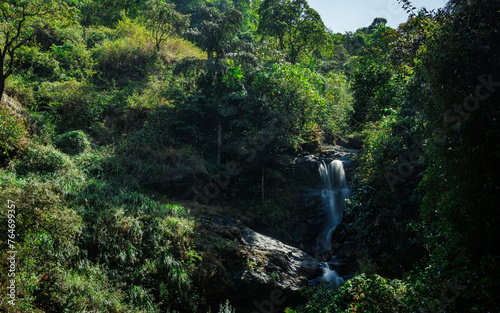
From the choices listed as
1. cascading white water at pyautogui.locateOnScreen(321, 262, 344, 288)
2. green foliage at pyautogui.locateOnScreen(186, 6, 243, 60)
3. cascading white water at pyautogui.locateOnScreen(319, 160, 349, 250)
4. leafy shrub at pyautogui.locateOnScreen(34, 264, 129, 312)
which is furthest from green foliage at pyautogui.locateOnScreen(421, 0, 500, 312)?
green foliage at pyautogui.locateOnScreen(186, 6, 243, 60)

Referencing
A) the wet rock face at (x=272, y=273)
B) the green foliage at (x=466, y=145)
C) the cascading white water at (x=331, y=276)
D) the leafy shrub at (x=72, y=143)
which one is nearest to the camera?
the green foliage at (x=466, y=145)

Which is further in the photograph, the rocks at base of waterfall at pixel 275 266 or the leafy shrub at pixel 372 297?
the rocks at base of waterfall at pixel 275 266

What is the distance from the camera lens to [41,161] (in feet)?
37.3

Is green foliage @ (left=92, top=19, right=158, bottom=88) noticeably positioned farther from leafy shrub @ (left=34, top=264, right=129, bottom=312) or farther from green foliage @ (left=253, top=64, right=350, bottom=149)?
leafy shrub @ (left=34, top=264, right=129, bottom=312)

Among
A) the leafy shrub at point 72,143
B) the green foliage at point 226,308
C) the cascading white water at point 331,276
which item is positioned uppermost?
the leafy shrub at point 72,143

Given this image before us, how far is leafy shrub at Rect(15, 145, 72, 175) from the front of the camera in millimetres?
10991

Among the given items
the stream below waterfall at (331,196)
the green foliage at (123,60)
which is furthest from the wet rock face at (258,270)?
the green foliage at (123,60)

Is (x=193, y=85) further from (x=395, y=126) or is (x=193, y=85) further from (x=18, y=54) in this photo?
(x=395, y=126)

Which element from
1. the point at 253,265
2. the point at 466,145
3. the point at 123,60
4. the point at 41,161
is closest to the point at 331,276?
the point at 253,265

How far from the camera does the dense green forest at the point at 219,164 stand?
557cm

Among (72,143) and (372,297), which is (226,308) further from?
(72,143)

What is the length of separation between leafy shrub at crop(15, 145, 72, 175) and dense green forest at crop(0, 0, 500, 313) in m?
0.07

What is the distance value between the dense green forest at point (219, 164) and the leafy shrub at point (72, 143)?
0.26ft

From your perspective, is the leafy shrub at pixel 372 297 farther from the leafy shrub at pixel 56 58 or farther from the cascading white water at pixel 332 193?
the leafy shrub at pixel 56 58
